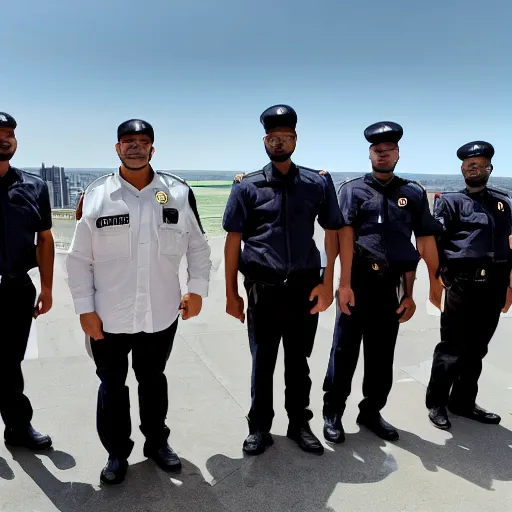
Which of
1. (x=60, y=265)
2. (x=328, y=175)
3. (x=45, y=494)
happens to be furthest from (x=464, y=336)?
(x=60, y=265)

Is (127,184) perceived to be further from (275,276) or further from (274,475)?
(274,475)

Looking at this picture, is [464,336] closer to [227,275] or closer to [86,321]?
[227,275]

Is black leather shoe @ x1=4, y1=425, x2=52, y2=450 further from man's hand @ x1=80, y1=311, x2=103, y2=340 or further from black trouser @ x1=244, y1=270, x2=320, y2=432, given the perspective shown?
black trouser @ x1=244, y1=270, x2=320, y2=432

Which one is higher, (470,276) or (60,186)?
(60,186)

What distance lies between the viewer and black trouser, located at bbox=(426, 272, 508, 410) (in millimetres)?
2871

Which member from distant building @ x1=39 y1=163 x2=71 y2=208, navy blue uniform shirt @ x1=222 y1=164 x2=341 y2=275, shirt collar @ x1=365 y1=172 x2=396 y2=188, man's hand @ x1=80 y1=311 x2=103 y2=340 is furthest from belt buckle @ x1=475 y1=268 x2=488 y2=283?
distant building @ x1=39 y1=163 x2=71 y2=208

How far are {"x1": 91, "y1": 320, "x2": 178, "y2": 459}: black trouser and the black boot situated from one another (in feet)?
3.11

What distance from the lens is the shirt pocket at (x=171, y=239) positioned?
221 centimetres

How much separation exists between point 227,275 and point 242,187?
47 centimetres

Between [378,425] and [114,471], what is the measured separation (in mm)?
1470

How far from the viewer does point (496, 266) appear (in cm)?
280

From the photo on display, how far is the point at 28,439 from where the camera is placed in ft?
8.31

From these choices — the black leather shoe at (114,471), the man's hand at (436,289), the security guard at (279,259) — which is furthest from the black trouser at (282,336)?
the man's hand at (436,289)

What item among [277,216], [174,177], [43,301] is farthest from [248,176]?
[43,301]
